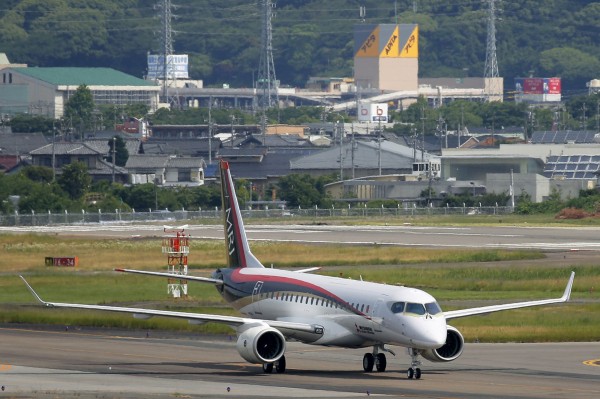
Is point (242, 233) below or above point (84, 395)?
above

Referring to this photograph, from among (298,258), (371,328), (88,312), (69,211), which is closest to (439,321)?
(371,328)

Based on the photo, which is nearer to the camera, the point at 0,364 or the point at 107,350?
the point at 0,364

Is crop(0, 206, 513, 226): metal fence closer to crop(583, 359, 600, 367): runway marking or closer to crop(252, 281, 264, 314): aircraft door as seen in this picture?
crop(252, 281, 264, 314): aircraft door

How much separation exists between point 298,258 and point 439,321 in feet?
186

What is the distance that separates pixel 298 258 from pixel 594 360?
168ft

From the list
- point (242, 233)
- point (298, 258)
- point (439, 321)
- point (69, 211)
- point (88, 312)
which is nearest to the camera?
point (439, 321)

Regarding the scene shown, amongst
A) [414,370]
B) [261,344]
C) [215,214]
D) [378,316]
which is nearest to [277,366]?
[261,344]

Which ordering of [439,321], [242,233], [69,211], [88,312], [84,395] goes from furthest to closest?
[69,211]
[88,312]
[242,233]
[439,321]
[84,395]

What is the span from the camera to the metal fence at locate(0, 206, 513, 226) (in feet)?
544

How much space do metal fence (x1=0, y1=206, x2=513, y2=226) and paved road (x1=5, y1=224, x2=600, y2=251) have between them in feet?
21.5

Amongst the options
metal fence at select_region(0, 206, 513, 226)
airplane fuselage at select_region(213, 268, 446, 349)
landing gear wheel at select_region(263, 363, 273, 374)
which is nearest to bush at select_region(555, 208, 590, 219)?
metal fence at select_region(0, 206, 513, 226)

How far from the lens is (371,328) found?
5397cm

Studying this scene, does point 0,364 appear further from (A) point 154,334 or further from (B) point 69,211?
(B) point 69,211

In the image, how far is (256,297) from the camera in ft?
193
